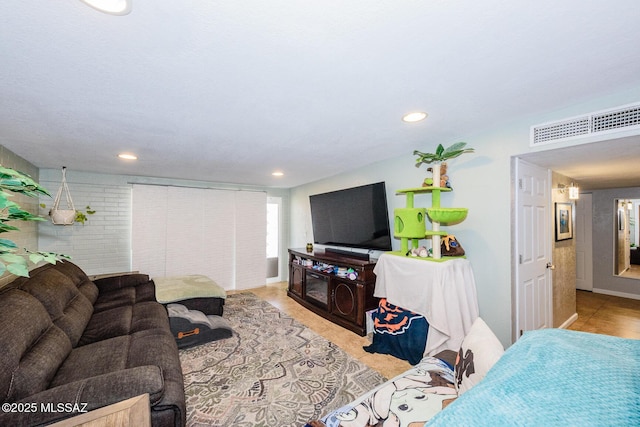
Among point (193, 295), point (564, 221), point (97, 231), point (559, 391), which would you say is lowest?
point (193, 295)

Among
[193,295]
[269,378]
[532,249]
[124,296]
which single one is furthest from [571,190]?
[124,296]

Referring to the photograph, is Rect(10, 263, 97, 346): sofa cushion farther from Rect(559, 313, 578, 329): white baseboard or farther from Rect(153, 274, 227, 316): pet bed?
Rect(559, 313, 578, 329): white baseboard

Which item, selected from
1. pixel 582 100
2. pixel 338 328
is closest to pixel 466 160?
pixel 582 100

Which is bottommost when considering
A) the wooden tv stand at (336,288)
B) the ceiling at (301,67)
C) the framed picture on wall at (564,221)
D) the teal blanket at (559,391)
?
the wooden tv stand at (336,288)

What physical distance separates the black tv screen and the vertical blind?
4.99ft

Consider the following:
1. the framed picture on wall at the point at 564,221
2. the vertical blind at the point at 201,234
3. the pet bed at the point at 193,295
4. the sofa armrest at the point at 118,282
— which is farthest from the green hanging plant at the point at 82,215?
the framed picture on wall at the point at 564,221

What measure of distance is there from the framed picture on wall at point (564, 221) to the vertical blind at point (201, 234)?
4820 millimetres

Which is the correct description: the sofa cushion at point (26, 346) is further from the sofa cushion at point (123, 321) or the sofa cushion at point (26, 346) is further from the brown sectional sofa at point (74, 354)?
the sofa cushion at point (123, 321)

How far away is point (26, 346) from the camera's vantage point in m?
1.39

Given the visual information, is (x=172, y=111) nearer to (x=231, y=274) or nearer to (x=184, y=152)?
(x=184, y=152)

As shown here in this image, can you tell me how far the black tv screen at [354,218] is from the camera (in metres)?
3.31

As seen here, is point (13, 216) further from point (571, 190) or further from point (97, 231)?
point (571, 190)

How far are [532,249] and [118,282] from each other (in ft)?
15.9

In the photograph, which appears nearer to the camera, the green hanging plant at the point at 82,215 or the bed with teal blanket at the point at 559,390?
the bed with teal blanket at the point at 559,390
